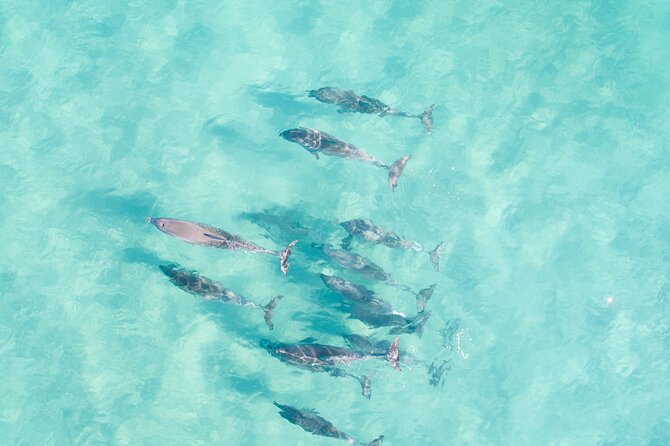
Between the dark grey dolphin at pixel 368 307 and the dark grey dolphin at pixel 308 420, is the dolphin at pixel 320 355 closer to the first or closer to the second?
the dark grey dolphin at pixel 368 307

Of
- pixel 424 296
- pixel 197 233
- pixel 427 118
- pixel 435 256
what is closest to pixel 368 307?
pixel 424 296

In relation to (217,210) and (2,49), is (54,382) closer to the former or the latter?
(217,210)

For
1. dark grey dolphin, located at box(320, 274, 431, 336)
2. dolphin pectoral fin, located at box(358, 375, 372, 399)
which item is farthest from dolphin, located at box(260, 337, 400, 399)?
dark grey dolphin, located at box(320, 274, 431, 336)

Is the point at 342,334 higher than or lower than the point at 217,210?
lower

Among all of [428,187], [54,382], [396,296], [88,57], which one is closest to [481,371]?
[396,296]

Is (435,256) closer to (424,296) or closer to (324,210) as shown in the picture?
(424,296)

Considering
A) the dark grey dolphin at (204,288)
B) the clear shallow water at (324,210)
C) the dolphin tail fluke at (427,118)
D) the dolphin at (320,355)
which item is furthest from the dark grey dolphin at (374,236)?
the dolphin tail fluke at (427,118)

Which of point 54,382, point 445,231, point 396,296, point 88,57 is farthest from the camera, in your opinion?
point 88,57

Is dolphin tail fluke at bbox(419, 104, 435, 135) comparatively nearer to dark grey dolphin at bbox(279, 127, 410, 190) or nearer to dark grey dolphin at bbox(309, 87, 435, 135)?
dark grey dolphin at bbox(309, 87, 435, 135)
